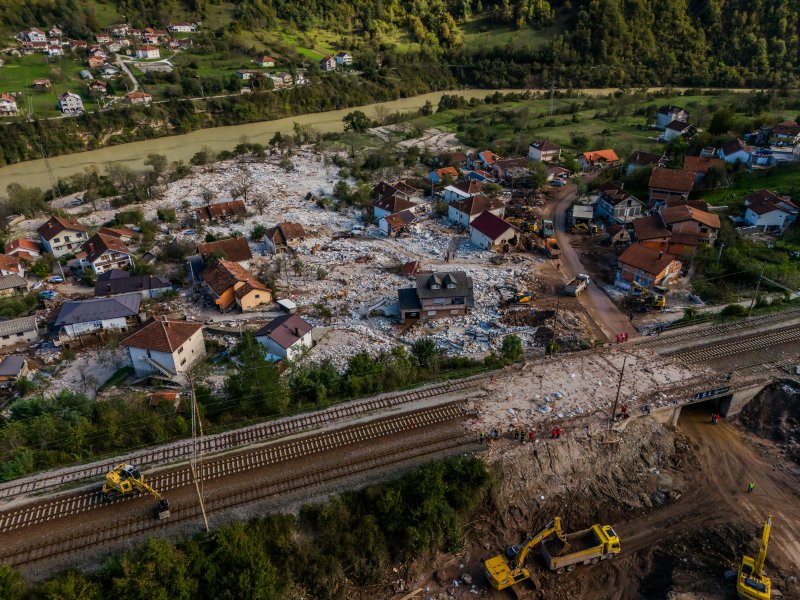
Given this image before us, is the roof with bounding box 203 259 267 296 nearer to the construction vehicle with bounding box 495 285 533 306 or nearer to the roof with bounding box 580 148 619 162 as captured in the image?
the construction vehicle with bounding box 495 285 533 306

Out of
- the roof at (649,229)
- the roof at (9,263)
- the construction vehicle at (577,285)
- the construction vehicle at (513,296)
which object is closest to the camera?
the construction vehicle at (513,296)

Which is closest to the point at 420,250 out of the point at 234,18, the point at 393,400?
the point at 393,400

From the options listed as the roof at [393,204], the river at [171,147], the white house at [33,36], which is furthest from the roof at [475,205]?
the white house at [33,36]

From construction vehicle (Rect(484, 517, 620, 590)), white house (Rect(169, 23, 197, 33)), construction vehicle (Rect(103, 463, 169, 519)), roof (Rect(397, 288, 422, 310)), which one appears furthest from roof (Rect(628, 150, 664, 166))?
white house (Rect(169, 23, 197, 33))

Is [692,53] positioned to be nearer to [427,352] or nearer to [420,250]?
[420,250]

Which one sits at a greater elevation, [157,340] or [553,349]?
[157,340]

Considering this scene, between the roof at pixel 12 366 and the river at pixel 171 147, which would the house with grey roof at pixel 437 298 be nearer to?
the roof at pixel 12 366
